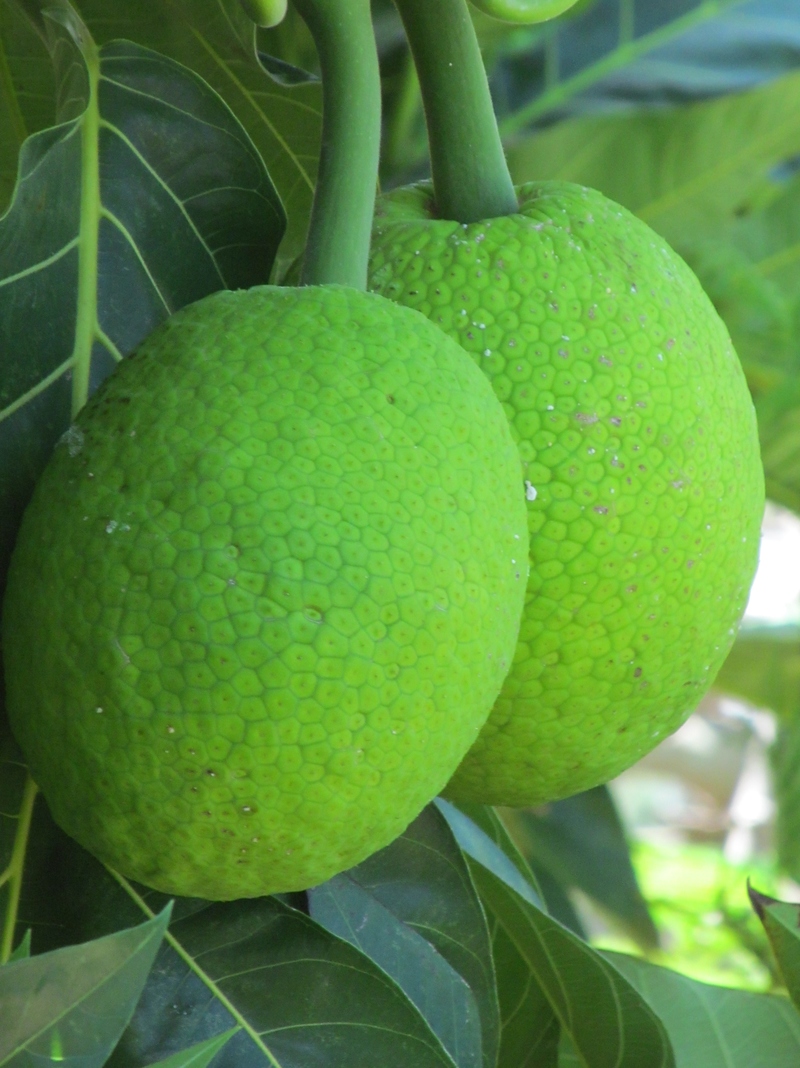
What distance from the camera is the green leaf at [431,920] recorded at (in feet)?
2.48

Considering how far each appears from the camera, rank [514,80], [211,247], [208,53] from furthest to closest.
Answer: [514,80] → [208,53] → [211,247]

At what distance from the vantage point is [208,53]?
844 millimetres

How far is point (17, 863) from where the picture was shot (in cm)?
63

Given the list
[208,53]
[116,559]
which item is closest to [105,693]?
[116,559]

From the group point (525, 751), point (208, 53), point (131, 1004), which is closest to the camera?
point (131, 1004)

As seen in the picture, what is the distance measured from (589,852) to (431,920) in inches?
54.7

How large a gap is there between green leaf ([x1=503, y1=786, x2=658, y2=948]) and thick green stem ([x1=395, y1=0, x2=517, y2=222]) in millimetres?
1470

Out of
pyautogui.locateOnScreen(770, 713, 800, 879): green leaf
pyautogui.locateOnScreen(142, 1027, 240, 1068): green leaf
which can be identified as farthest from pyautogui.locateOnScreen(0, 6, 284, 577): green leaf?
pyautogui.locateOnScreen(770, 713, 800, 879): green leaf

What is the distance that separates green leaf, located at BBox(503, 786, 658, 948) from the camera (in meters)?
2.08

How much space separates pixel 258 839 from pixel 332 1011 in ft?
0.61

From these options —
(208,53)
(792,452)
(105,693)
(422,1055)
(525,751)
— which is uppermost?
(208,53)

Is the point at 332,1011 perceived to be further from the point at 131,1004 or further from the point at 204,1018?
the point at 131,1004

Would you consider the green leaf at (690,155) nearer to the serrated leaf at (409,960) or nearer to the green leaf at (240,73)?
the green leaf at (240,73)

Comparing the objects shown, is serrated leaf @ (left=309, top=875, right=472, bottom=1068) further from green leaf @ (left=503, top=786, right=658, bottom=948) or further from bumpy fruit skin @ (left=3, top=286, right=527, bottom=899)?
green leaf @ (left=503, top=786, right=658, bottom=948)
